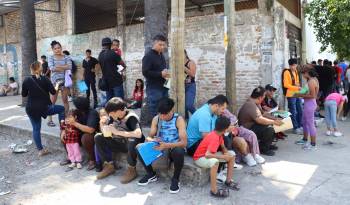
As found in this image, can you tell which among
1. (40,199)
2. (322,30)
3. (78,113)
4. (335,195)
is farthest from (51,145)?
(322,30)

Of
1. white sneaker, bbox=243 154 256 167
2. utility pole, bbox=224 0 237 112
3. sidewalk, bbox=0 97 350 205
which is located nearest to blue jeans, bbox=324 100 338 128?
sidewalk, bbox=0 97 350 205

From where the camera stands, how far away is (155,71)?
5.63 m

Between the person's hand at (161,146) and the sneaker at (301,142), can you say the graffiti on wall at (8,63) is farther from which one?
the person's hand at (161,146)

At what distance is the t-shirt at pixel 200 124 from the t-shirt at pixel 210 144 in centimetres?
23

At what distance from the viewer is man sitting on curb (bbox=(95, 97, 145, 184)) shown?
16.0 feet

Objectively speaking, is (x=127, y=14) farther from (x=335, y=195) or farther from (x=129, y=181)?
(x=335, y=195)

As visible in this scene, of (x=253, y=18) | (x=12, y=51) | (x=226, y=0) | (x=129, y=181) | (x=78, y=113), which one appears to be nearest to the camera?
(x=129, y=181)

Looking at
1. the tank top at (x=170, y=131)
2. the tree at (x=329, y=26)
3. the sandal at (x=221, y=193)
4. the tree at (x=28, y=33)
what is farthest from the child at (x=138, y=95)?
the tree at (x=329, y=26)

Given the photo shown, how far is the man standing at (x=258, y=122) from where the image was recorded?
5898 mm

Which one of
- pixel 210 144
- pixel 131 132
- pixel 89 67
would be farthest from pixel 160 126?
pixel 89 67

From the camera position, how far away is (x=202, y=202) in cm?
426

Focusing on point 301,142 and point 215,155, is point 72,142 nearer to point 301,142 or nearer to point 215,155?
point 215,155

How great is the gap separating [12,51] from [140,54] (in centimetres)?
797

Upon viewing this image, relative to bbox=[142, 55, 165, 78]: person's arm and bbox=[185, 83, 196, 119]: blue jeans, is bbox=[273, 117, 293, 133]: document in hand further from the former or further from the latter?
bbox=[142, 55, 165, 78]: person's arm
